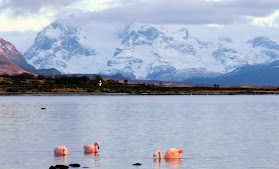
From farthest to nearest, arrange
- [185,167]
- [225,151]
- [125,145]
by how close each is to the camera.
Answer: [125,145]
[225,151]
[185,167]

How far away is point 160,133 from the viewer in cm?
7419

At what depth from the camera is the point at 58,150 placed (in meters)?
51.9

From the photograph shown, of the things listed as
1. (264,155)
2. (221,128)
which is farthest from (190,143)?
(221,128)

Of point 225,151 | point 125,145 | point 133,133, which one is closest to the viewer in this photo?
point 225,151

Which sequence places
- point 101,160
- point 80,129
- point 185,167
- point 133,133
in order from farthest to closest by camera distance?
point 80,129 → point 133,133 → point 101,160 → point 185,167

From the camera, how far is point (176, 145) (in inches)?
2386

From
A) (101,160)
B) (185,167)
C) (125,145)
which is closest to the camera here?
(185,167)

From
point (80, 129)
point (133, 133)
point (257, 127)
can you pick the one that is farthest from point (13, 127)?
point (257, 127)

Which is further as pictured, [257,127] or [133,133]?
[257,127]

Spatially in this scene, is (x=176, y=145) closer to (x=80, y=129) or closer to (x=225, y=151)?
(x=225, y=151)

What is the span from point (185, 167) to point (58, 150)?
488 inches

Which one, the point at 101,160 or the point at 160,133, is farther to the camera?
the point at 160,133

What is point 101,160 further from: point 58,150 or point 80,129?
point 80,129

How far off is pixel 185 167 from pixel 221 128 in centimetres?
3680
